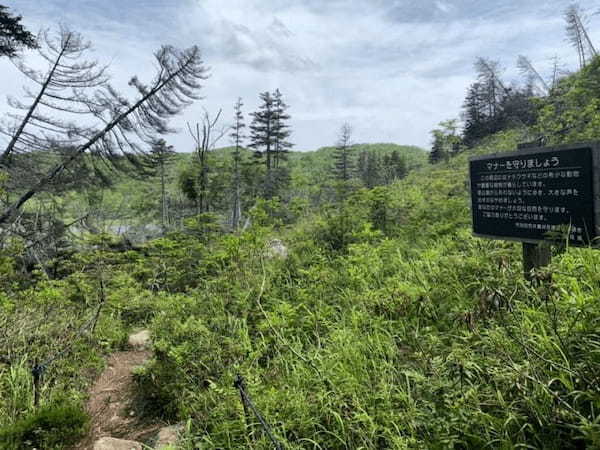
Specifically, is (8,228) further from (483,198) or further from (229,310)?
(483,198)

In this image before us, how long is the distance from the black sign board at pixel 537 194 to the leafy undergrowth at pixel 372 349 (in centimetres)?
33

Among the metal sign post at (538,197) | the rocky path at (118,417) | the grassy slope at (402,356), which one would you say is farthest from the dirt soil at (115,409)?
the metal sign post at (538,197)

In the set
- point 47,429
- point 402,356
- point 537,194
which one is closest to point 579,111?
point 537,194

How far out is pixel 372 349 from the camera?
2834mm

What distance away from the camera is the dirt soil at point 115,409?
9.35 feet

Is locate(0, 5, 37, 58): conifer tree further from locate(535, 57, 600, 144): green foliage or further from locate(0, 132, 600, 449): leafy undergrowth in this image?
locate(535, 57, 600, 144): green foliage

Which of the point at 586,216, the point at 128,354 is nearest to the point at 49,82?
the point at 128,354

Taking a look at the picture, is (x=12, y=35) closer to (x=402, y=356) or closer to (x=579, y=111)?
(x=402, y=356)

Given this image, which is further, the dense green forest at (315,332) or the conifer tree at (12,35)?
the conifer tree at (12,35)

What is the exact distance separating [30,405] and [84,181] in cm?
406

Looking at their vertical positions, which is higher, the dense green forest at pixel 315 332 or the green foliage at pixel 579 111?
the green foliage at pixel 579 111

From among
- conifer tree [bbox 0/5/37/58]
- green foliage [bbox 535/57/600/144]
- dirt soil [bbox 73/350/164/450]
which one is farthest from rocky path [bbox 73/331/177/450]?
green foliage [bbox 535/57/600/144]

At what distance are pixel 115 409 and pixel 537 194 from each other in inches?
183

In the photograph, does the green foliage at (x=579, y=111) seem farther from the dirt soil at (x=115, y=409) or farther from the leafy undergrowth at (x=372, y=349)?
the dirt soil at (x=115, y=409)
